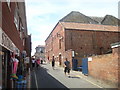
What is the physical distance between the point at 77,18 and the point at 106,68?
2414 cm

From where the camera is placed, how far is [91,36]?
30.5 m

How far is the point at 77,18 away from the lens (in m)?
35.1

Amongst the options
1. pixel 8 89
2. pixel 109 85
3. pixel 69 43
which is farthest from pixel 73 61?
pixel 8 89

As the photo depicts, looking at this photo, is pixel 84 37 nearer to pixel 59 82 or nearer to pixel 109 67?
pixel 59 82

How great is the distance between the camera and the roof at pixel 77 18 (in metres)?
34.2

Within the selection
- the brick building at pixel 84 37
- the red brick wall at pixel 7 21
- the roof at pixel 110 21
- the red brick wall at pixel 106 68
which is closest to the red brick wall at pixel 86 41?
the brick building at pixel 84 37

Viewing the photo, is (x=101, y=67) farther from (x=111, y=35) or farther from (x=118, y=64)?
(x=111, y=35)

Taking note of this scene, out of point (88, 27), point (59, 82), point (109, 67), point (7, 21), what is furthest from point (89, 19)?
point (7, 21)

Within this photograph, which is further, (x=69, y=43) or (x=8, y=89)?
(x=69, y=43)

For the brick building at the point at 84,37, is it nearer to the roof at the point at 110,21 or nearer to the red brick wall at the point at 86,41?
the red brick wall at the point at 86,41

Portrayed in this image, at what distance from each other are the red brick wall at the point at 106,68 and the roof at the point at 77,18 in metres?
20.3

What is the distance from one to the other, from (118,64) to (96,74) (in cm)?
337

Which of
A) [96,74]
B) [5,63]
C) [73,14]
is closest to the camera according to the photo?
[5,63]

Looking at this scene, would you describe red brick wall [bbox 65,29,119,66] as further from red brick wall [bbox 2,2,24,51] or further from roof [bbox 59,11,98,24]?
red brick wall [bbox 2,2,24,51]
